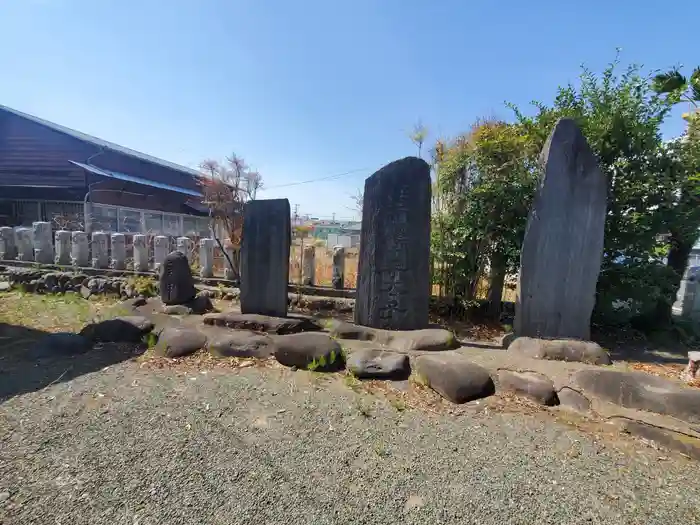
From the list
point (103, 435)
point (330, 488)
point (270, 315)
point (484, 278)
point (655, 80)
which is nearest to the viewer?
point (330, 488)

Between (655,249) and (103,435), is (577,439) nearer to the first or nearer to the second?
(103,435)

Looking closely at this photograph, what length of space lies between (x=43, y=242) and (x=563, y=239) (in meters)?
10.0

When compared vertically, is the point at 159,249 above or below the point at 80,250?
above

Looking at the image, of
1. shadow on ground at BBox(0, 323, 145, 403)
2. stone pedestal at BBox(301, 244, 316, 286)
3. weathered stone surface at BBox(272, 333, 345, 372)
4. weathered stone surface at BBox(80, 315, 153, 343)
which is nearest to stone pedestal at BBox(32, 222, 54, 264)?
shadow on ground at BBox(0, 323, 145, 403)

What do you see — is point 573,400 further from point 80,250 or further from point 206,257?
point 80,250

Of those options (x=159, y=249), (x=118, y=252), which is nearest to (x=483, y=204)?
(x=159, y=249)

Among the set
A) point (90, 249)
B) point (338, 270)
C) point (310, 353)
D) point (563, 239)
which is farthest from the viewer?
point (90, 249)

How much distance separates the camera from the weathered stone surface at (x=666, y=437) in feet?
7.01

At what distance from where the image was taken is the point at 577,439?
7.57 feet

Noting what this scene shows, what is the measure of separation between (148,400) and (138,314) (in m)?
2.66

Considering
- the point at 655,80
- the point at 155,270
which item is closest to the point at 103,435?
the point at 155,270

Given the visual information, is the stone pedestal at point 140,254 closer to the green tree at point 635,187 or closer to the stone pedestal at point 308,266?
the stone pedestal at point 308,266

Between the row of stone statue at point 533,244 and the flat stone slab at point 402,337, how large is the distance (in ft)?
0.72

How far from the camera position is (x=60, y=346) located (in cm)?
372
